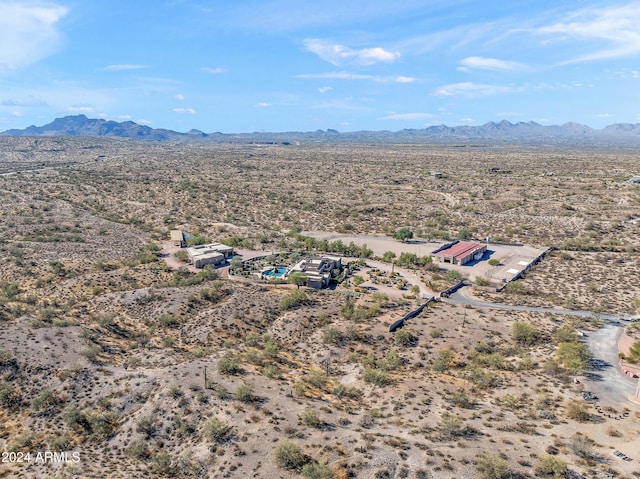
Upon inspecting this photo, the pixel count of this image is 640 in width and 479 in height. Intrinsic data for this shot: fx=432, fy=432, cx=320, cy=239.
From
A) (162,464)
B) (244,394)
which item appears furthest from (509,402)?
(162,464)

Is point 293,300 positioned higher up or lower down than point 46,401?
higher up

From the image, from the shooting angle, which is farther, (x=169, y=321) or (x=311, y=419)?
(x=169, y=321)

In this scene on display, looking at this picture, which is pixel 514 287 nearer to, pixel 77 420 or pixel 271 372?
pixel 271 372

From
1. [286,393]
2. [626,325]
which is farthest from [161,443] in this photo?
[626,325]

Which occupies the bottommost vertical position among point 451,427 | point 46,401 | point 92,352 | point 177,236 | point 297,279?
point 451,427

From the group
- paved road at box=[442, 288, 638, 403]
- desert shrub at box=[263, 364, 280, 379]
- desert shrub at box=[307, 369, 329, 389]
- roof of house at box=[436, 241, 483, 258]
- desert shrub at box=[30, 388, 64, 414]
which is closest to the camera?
desert shrub at box=[30, 388, 64, 414]

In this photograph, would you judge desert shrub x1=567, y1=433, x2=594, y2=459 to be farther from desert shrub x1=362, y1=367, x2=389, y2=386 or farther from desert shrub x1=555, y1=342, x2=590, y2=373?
desert shrub x1=362, y1=367, x2=389, y2=386

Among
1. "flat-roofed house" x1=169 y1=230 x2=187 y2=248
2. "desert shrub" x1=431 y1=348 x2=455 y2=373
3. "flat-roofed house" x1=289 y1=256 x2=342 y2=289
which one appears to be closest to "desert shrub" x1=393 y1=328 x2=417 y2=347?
"desert shrub" x1=431 y1=348 x2=455 y2=373
